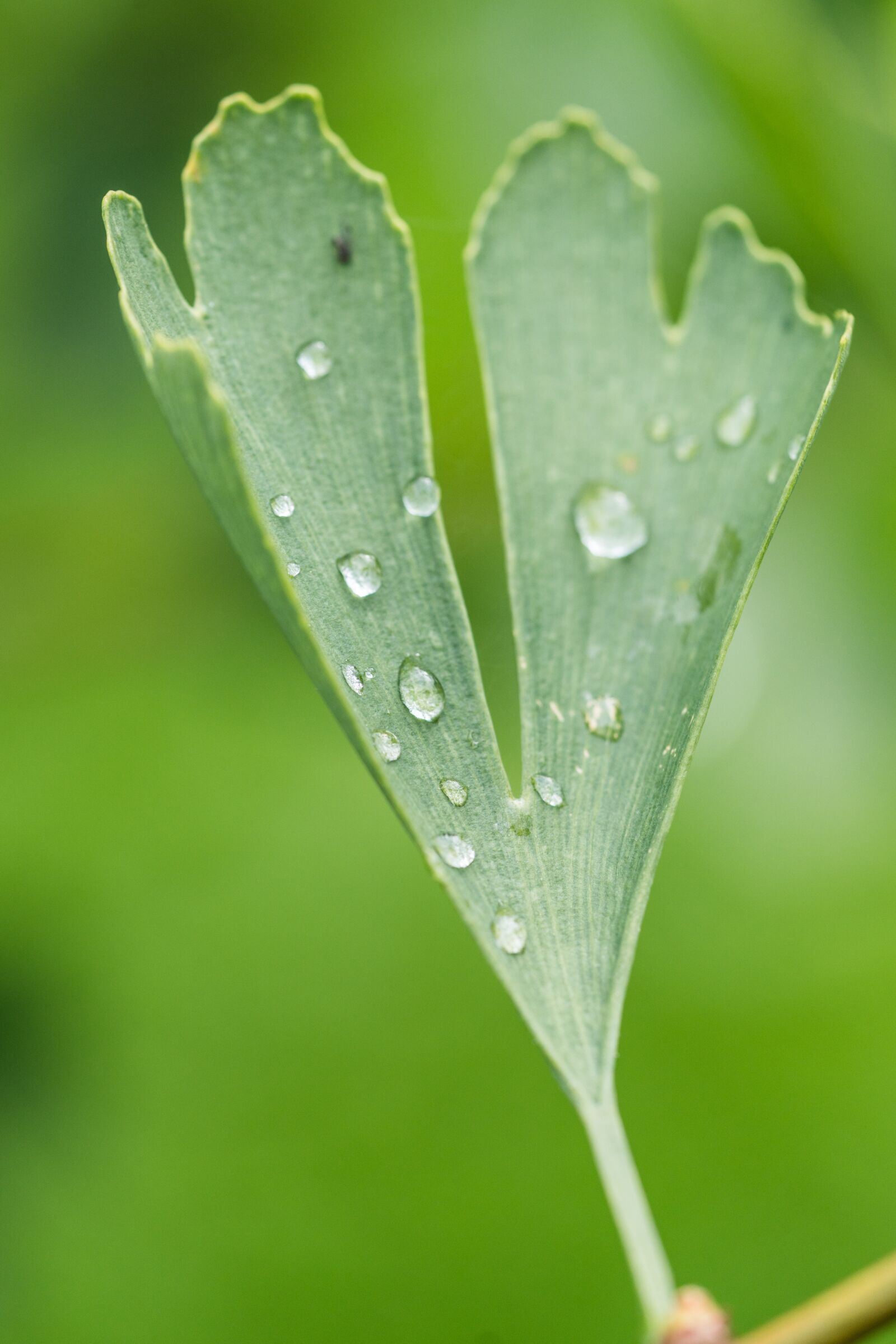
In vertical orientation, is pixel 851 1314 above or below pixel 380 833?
below

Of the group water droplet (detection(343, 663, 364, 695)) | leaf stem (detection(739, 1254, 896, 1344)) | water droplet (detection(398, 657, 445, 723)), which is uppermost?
water droplet (detection(343, 663, 364, 695))

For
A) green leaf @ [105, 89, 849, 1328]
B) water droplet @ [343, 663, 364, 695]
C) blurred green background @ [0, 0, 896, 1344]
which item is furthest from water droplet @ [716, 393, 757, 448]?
blurred green background @ [0, 0, 896, 1344]

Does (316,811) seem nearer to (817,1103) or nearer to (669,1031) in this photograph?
(669,1031)

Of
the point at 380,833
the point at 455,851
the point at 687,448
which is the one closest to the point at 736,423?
the point at 687,448

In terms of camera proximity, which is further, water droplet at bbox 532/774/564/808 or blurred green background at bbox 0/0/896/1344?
blurred green background at bbox 0/0/896/1344

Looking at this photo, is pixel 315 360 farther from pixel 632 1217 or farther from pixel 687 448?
pixel 632 1217

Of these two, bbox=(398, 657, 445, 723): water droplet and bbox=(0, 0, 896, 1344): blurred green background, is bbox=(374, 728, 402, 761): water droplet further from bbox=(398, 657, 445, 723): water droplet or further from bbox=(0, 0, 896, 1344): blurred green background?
bbox=(0, 0, 896, 1344): blurred green background

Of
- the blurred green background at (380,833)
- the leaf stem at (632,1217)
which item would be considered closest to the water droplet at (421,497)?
the leaf stem at (632,1217)
